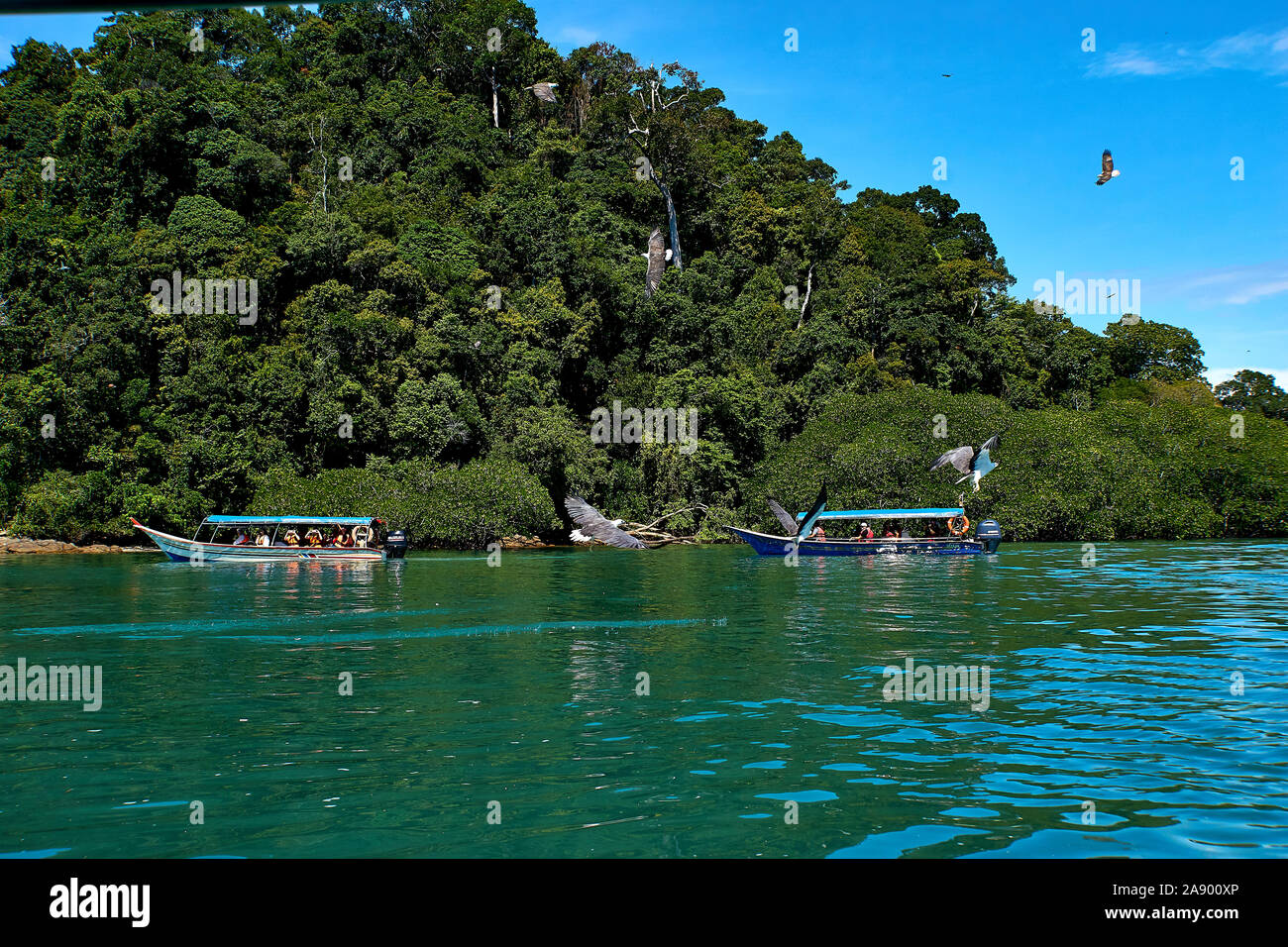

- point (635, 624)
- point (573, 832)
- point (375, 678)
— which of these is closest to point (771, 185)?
point (635, 624)

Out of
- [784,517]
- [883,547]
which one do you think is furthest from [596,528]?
[883,547]

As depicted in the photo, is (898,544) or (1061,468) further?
(1061,468)

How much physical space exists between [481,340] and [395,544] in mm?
16994

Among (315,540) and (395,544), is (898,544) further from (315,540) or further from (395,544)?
(315,540)

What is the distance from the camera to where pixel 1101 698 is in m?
11.3

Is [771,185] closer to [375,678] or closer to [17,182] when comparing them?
[17,182]

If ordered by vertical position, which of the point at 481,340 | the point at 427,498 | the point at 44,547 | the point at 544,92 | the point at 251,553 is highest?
the point at 544,92

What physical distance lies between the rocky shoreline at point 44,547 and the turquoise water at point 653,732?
2531 cm

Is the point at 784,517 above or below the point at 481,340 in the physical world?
below

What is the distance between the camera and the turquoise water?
6.98 m

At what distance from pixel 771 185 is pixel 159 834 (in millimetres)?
72073

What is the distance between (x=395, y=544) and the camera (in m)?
37.2

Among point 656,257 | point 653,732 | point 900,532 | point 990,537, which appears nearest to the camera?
point 653,732
